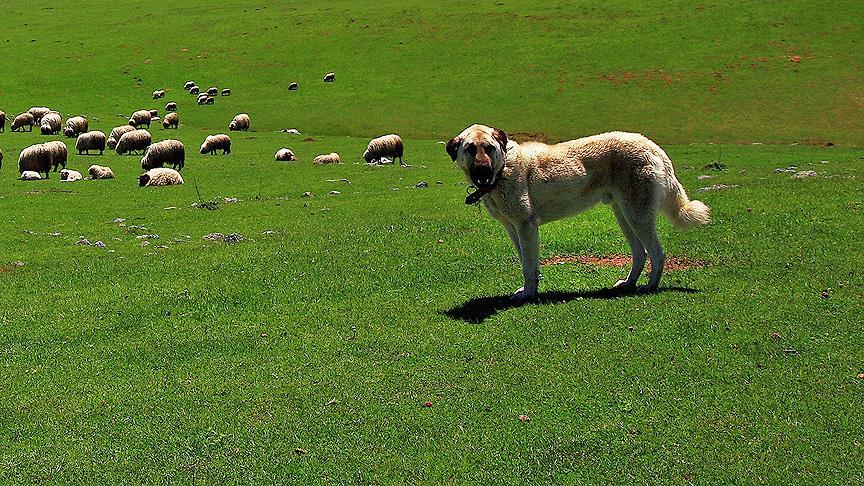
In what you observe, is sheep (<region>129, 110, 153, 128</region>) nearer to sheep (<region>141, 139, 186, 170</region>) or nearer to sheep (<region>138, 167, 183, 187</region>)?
sheep (<region>141, 139, 186, 170</region>)

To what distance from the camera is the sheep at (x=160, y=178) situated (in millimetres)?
31906

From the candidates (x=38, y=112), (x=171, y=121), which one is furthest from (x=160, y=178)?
(x=38, y=112)

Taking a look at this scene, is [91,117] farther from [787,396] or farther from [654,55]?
[787,396]

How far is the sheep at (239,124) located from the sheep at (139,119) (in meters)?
4.98

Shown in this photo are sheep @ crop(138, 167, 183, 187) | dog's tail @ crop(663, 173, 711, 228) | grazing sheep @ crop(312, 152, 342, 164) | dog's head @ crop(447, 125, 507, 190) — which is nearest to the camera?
dog's head @ crop(447, 125, 507, 190)

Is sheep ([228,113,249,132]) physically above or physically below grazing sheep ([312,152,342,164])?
below

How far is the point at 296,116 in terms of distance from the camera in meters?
56.4

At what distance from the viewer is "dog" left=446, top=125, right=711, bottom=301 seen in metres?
12.5

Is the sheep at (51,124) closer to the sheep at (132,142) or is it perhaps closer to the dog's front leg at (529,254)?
the sheep at (132,142)

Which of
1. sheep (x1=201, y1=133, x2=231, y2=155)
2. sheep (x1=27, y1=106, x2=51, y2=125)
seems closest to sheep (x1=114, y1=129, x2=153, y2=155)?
sheep (x1=201, y1=133, x2=231, y2=155)

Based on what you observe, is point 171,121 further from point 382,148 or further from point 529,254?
point 529,254

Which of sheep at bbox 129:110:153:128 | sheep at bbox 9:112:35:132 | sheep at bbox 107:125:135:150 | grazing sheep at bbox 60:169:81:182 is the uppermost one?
grazing sheep at bbox 60:169:81:182

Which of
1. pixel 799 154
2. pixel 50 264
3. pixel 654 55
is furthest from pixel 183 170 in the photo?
pixel 654 55

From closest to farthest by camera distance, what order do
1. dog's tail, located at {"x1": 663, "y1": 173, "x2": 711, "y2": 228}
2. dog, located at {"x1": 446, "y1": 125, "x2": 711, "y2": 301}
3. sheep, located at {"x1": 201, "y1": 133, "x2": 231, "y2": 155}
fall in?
1. dog, located at {"x1": 446, "y1": 125, "x2": 711, "y2": 301}
2. dog's tail, located at {"x1": 663, "y1": 173, "x2": 711, "y2": 228}
3. sheep, located at {"x1": 201, "y1": 133, "x2": 231, "y2": 155}
